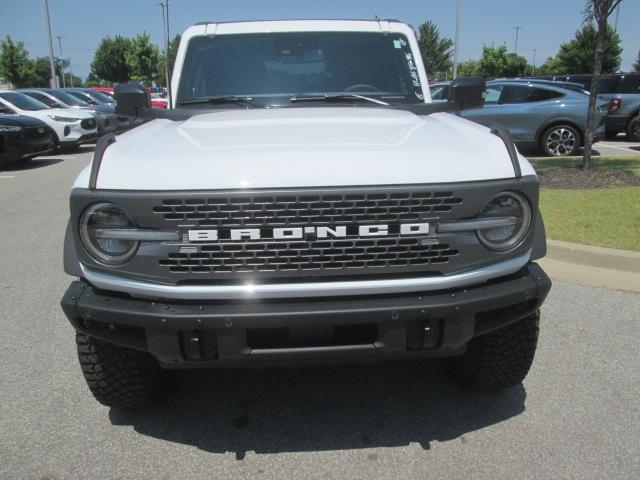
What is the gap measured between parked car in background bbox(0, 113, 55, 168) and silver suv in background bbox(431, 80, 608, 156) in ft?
29.4

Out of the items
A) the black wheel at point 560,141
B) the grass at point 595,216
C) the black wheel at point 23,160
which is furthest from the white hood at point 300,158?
the black wheel at point 23,160

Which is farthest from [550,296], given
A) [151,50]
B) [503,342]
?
[151,50]

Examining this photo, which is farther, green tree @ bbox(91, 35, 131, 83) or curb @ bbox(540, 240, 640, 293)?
green tree @ bbox(91, 35, 131, 83)

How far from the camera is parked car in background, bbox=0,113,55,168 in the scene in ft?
40.2

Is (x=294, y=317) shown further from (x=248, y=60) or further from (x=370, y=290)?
(x=248, y=60)

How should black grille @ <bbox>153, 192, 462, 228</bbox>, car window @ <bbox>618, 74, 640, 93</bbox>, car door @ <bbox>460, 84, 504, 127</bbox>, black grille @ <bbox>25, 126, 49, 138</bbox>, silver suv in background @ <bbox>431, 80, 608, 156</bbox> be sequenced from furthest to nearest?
1. car window @ <bbox>618, 74, 640, 93</bbox>
2. black grille @ <bbox>25, 126, 49, 138</bbox>
3. car door @ <bbox>460, 84, 504, 127</bbox>
4. silver suv in background @ <bbox>431, 80, 608, 156</bbox>
5. black grille @ <bbox>153, 192, 462, 228</bbox>

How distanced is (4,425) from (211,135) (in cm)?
175

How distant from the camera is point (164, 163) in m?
2.31

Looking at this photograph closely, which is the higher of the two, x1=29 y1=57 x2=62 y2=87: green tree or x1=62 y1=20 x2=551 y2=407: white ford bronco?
x1=29 y1=57 x2=62 y2=87: green tree

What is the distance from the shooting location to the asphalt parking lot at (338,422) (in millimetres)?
2539

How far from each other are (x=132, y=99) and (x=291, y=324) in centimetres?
218

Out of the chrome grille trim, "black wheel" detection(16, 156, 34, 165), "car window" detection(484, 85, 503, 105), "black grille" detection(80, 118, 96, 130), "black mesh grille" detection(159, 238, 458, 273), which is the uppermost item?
"car window" detection(484, 85, 503, 105)

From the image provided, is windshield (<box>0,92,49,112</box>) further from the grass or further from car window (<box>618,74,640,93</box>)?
car window (<box>618,74,640,93</box>)

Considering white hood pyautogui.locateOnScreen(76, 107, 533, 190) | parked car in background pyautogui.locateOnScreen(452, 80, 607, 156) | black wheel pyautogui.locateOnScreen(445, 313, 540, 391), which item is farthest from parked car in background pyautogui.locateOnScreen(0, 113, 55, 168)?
black wheel pyautogui.locateOnScreen(445, 313, 540, 391)
